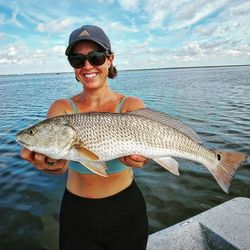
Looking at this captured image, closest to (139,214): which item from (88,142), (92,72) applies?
(88,142)

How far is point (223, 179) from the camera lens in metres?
3.85

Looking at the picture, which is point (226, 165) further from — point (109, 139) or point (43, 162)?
point (43, 162)

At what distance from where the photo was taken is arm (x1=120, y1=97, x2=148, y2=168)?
142 inches

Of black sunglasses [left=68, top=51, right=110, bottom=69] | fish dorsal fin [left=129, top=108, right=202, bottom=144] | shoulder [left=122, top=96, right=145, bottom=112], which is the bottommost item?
fish dorsal fin [left=129, top=108, right=202, bottom=144]

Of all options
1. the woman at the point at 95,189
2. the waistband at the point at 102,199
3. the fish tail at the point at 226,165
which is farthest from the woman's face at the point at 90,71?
the fish tail at the point at 226,165

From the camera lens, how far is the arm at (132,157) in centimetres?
360

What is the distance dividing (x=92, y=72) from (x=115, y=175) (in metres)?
1.40

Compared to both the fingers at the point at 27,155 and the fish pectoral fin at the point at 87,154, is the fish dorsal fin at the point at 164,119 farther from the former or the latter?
the fingers at the point at 27,155

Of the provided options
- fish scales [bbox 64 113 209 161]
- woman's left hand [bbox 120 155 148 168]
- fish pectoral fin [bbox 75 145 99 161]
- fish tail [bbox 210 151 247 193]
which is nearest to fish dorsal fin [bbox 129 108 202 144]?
fish scales [bbox 64 113 209 161]

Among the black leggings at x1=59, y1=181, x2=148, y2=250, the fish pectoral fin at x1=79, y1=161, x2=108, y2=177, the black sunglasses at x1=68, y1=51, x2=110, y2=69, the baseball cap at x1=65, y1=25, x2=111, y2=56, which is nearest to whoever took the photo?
the fish pectoral fin at x1=79, y1=161, x2=108, y2=177

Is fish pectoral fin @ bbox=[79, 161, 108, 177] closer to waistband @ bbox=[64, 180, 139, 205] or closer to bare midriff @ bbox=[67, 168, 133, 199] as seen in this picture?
bare midriff @ bbox=[67, 168, 133, 199]

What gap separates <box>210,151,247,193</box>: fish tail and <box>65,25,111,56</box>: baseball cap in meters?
2.14

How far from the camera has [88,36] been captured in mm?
3643

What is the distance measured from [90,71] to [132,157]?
1.27 m
